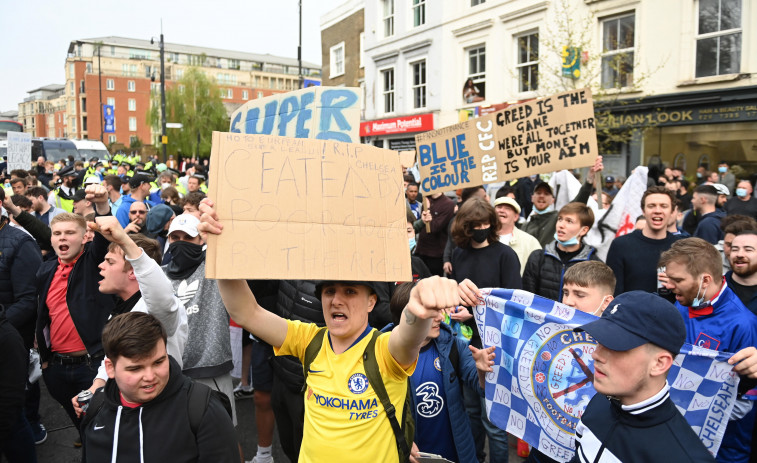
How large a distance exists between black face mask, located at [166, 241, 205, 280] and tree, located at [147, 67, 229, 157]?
46.8 meters

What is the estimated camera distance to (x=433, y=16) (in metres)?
20.8

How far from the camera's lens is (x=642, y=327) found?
185 cm

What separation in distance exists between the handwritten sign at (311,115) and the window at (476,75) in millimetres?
16467

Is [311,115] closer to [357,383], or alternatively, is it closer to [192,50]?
[357,383]

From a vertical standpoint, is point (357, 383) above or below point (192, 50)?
below

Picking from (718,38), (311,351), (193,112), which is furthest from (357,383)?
(193,112)

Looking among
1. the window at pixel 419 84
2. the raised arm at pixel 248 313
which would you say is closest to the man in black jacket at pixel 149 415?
the raised arm at pixel 248 313

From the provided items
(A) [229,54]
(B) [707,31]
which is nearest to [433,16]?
(B) [707,31]

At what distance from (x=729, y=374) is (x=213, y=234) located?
7.25 feet

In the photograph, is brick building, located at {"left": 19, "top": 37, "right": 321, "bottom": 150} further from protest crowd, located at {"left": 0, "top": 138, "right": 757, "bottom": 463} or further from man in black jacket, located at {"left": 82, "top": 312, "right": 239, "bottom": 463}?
man in black jacket, located at {"left": 82, "top": 312, "right": 239, "bottom": 463}

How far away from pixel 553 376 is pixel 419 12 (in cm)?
2169

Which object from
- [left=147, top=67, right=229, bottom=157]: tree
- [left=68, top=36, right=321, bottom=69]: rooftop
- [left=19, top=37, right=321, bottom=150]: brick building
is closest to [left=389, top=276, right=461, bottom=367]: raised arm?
[left=147, top=67, right=229, bottom=157]: tree

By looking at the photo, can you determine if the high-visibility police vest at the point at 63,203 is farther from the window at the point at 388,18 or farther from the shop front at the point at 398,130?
the window at the point at 388,18

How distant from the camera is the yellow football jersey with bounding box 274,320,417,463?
7.54 feet
